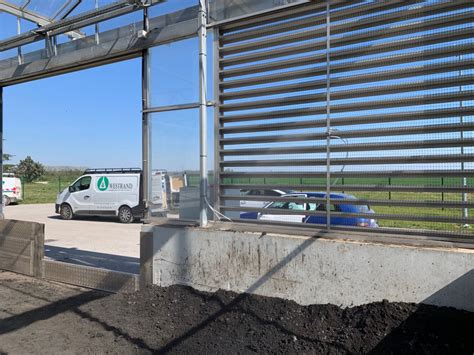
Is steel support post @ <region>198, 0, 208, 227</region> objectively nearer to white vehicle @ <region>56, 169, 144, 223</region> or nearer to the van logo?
white vehicle @ <region>56, 169, 144, 223</region>

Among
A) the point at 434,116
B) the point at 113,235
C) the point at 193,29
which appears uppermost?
the point at 193,29

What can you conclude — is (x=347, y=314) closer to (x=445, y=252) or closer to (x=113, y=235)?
(x=445, y=252)

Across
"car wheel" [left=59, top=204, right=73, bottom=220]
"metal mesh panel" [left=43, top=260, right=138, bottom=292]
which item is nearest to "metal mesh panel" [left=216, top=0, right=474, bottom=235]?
"metal mesh panel" [left=43, top=260, right=138, bottom=292]

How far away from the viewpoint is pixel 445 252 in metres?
3.84

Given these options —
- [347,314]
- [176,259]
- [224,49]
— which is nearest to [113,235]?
[176,259]

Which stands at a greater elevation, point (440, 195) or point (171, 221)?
point (440, 195)

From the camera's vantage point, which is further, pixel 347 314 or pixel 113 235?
pixel 113 235

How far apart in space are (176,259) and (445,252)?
317cm

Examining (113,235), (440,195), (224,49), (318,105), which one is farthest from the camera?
(113,235)

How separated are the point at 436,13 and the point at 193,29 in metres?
2.98

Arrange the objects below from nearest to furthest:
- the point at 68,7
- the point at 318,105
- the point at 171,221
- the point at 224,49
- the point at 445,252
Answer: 1. the point at 445,252
2. the point at 318,105
3. the point at 224,49
4. the point at 171,221
5. the point at 68,7

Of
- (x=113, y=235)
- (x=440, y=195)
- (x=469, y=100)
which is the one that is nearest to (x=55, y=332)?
(x=440, y=195)

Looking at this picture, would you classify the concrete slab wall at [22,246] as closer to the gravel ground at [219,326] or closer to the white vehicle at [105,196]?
the gravel ground at [219,326]

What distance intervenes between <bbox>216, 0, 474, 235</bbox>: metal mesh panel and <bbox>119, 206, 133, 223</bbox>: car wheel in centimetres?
1346
